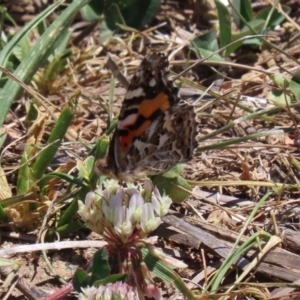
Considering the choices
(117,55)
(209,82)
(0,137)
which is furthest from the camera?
(117,55)

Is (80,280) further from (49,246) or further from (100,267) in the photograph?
(49,246)

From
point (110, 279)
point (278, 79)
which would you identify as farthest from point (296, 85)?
point (110, 279)

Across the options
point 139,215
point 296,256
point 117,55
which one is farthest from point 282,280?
point 117,55

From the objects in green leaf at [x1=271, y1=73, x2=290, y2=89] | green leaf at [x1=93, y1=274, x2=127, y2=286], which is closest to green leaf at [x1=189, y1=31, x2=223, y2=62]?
green leaf at [x1=271, y1=73, x2=290, y2=89]

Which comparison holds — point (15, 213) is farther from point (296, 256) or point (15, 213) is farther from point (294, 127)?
point (294, 127)

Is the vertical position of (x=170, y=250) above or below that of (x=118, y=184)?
below

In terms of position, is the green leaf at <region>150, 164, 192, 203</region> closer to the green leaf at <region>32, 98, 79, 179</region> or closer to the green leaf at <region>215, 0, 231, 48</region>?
the green leaf at <region>32, 98, 79, 179</region>

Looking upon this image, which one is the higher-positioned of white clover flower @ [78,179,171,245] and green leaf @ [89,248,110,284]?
white clover flower @ [78,179,171,245]
